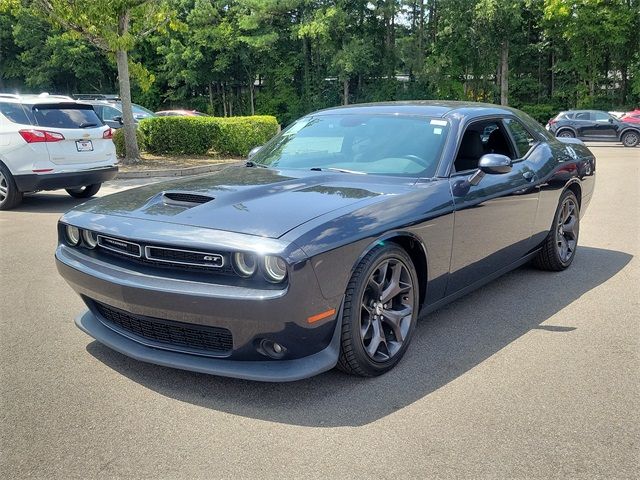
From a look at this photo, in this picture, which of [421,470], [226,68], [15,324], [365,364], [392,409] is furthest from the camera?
[226,68]

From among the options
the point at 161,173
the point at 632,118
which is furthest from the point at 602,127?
the point at 161,173

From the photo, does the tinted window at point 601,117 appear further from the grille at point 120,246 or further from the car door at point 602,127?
the grille at point 120,246

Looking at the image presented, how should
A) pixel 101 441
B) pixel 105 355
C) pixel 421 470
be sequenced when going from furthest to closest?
pixel 105 355 < pixel 101 441 < pixel 421 470

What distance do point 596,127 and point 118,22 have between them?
678 inches

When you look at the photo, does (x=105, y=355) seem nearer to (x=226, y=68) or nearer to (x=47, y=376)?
(x=47, y=376)

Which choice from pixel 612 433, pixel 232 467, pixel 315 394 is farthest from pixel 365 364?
pixel 612 433

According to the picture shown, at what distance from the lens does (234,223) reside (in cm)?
317

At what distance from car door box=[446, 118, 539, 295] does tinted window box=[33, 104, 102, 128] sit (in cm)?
674

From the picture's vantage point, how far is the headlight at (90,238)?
361 centimetres

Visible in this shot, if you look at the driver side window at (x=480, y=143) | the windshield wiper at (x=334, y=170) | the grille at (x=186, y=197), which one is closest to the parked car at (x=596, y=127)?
the driver side window at (x=480, y=143)

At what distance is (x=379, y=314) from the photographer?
3.49m

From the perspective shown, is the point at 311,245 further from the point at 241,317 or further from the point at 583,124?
the point at 583,124

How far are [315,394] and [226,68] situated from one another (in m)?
38.1

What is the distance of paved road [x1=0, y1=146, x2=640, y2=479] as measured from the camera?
267 cm
